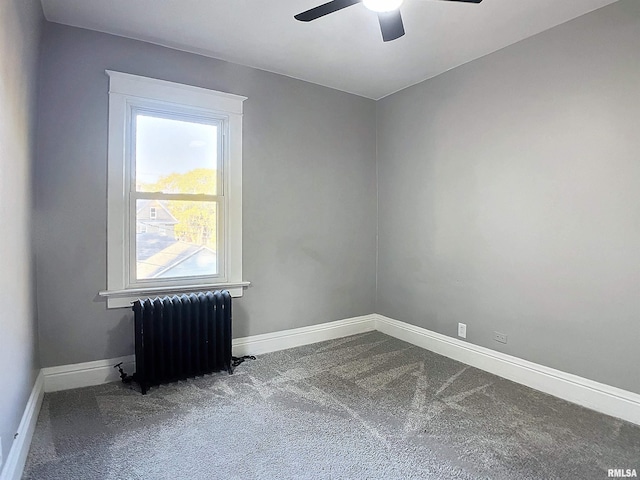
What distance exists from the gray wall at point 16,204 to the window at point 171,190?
1.87 ft

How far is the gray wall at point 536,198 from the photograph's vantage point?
8.07 feet

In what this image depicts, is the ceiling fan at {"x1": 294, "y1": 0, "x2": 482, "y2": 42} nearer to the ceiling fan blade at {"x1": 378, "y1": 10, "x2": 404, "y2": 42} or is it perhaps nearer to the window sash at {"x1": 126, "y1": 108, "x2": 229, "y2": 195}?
the ceiling fan blade at {"x1": 378, "y1": 10, "x2": 404, "y2": 42}

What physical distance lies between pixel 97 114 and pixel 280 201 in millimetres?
1656

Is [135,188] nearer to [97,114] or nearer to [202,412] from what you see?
[97,114]

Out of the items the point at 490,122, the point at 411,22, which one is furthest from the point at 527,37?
the point at 411,22

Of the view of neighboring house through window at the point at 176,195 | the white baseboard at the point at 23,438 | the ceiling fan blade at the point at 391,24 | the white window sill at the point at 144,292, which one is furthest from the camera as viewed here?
the view of neighboring house through window at the point at 176,195

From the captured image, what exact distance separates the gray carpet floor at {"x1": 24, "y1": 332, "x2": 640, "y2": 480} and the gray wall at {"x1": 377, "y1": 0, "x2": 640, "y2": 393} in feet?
1.75

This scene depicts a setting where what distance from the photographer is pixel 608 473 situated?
6.15ft

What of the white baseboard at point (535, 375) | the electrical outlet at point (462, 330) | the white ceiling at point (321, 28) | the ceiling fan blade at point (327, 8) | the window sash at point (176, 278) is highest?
the white ceiling at point (321, 28)

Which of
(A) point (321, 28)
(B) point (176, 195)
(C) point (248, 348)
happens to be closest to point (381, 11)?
(A) point (321, 28)

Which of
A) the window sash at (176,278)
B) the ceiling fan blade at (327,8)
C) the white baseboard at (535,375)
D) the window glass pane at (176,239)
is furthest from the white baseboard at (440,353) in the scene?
the ceiling fan blade at (327,8)

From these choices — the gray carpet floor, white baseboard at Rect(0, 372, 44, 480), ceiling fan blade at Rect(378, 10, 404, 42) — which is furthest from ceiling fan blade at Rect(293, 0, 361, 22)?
white baseboard at Rect(0, 372, 44, 480)

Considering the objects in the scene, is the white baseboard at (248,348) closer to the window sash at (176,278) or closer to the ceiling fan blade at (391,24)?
the window sash at (176,278)

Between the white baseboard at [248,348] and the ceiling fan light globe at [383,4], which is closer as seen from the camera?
the ceiling fan light globe at [383,4]
